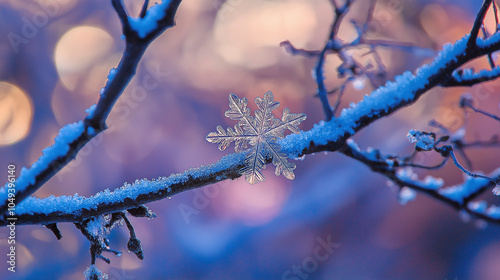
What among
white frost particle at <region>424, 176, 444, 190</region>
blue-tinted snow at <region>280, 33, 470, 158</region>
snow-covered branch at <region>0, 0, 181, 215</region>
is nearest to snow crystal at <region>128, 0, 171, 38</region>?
snow-covered branch at <region>0, 0, 181, 215</region>

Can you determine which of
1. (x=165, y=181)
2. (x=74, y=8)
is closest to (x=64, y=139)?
(x=165, y=181)

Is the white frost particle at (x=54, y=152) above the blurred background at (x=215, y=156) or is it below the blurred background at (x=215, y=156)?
below

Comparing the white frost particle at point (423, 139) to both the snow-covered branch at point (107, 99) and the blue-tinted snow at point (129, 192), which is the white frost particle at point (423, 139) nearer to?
the blue-tinted snow at point (129, 192)

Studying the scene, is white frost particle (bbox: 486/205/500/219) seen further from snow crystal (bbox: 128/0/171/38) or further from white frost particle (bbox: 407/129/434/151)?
snow crystal (bbox: 128/0/171/38)

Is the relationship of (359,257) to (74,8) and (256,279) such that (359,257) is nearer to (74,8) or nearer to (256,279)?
(256,279)

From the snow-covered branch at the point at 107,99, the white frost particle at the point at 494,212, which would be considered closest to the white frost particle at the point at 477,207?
the white frost particle at the point at 494,212

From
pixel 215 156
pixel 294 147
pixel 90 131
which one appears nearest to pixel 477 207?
pixel 294 147

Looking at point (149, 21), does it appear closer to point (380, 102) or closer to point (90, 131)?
point (90, 131)
